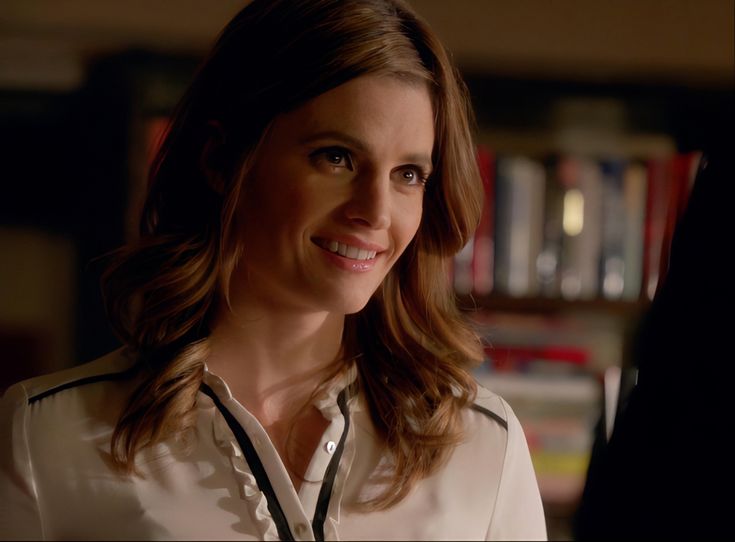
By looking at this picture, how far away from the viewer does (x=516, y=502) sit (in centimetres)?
102

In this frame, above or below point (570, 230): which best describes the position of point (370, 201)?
above

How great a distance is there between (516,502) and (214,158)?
54 centimetres

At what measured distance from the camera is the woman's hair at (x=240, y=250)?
962 mm

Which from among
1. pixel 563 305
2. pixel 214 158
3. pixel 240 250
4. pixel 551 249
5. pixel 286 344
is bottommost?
pixel 563 305

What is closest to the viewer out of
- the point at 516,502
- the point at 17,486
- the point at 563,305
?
the point at 17,486

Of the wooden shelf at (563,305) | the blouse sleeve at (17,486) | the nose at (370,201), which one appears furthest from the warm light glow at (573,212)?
the blouse sleeve at (17,486)

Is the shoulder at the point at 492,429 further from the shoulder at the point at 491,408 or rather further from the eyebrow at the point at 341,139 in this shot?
the eyebrow at the point at 341,139

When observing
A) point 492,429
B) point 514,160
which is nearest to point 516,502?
point 492,429

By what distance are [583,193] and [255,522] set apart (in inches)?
44.7

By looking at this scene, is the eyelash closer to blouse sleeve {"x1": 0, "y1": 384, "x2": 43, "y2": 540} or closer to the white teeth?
the white teeth

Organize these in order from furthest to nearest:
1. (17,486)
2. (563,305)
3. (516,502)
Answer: (563,305) < (516,502) < (17,486)

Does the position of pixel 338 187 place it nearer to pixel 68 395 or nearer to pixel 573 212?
pixel 68 395

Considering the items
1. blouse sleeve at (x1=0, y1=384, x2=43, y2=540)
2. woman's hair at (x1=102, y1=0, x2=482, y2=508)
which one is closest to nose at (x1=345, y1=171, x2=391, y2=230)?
woman's hair at (x1=102, y1=0, x2=482, y2=508)

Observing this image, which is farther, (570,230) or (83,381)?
(570,230)
